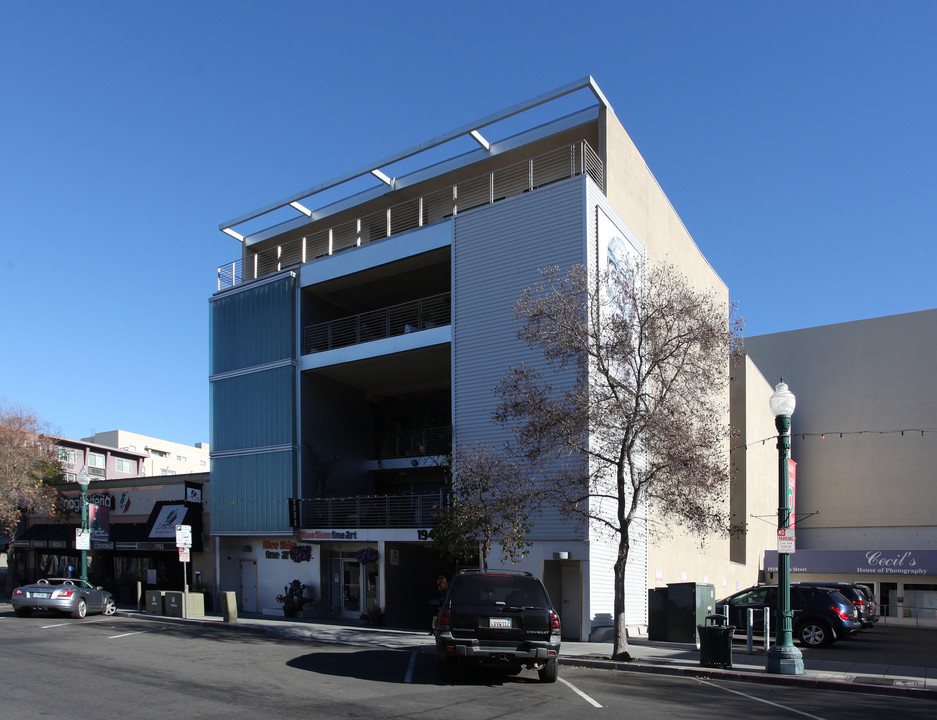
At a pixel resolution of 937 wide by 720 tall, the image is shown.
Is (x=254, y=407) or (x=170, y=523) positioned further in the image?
(x=170, y=523)

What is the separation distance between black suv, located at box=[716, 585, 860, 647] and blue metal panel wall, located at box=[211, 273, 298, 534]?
49.9 feet

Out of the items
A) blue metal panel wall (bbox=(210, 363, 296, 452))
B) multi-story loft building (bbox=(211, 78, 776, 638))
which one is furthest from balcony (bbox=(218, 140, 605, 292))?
blue metal panel wall (bbox=(210, 363, 296, 452))

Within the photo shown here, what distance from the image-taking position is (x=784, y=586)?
49.1 feet

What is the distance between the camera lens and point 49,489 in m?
36.2

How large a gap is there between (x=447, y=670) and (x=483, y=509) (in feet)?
18.5

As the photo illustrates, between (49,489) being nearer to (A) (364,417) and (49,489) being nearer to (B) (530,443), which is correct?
(A) (364,417)

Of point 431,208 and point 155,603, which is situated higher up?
point 431,208

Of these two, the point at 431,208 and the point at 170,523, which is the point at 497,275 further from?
the point at 170,523

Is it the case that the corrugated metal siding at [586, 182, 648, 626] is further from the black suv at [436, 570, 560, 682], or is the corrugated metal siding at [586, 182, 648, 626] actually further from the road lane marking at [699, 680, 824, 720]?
the black suv at [436, 570, 560, 682]

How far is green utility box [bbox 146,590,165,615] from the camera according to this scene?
2598 centimetres

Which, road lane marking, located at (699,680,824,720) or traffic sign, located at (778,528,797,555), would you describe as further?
traffic sign, located at (778,528,797,555)

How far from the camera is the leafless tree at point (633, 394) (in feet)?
53.0

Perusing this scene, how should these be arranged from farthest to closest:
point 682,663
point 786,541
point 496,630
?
point 682,663
point 786,541
point 496,630

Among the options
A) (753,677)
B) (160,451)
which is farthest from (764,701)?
(160,451)
